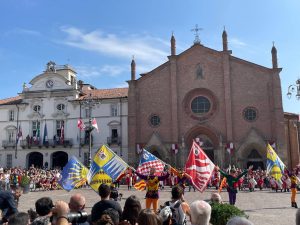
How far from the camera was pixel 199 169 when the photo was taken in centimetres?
1430

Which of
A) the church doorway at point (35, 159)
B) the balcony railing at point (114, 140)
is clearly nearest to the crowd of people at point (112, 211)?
the balcony railing at point (114, 140)

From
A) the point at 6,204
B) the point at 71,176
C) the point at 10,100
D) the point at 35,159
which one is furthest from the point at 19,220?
the point at 10,100

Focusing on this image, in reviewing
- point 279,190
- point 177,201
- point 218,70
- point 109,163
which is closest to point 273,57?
point 218,70

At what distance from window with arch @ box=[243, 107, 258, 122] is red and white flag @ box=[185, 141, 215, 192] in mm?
25287

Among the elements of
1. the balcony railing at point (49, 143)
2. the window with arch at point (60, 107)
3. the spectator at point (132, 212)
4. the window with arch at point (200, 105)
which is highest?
the window with arch at point (60, 107)

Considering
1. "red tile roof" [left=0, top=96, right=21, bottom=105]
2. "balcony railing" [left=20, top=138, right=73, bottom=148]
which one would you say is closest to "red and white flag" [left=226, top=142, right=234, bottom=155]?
"balcony railing" [left=20, top=138, right=73, bottom=148]

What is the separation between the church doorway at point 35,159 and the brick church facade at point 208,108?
1451 cm

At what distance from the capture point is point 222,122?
3916cm

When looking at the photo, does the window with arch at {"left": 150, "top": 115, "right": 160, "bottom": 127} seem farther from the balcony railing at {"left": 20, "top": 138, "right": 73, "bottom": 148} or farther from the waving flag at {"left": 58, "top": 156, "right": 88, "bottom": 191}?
the waving flag at {"left": 58, "top": 156, "right": 88, "bottom": 191}

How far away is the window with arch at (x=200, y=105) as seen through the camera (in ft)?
132

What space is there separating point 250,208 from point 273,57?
2605 cm

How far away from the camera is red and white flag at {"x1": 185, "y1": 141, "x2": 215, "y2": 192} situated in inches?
552

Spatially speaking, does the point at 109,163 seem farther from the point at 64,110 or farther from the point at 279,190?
the point at 64,110

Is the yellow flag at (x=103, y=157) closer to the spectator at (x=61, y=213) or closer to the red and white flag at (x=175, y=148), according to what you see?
the spectator at (x=61, y=213)
